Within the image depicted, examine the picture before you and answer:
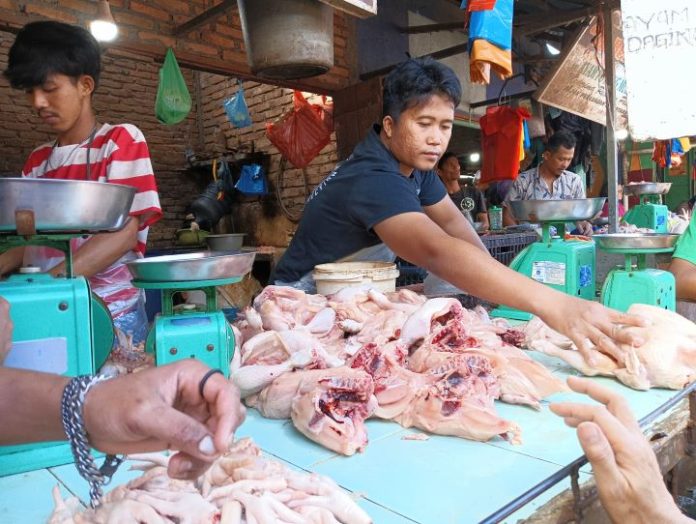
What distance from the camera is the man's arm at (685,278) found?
134 inches

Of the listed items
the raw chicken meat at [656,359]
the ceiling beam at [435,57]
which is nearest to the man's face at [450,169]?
the ceiling beam at [435,57]

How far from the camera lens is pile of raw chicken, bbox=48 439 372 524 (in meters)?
1.18

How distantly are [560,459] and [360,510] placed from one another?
2.19 feet

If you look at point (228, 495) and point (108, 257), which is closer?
point (228, 495)

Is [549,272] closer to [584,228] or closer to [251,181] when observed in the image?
[584,228]

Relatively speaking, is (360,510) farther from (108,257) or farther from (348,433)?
(108,257)

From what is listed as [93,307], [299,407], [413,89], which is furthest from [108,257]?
[413,89]

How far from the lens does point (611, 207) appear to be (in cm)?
434

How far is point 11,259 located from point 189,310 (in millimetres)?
1017

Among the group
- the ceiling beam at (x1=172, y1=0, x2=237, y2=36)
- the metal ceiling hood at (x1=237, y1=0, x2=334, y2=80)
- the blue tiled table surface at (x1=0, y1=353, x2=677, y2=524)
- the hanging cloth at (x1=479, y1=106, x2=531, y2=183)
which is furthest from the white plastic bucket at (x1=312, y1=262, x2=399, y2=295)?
the hanging cloth at (x1=479, y1=106, x2=531, y2=183)

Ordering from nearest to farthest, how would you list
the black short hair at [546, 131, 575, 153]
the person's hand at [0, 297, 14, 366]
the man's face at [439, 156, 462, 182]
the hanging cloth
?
the person's hand at [0, 297, 14, 366] < the black short hair at [546, 131, 575, 153] < the hanging cloth < the man's face at [439, 156, 462, 182]

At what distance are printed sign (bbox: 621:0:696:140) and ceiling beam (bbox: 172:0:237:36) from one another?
11.8 feet

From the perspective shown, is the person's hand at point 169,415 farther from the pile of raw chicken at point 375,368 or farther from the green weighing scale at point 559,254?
the green weighing scale at point 559,254

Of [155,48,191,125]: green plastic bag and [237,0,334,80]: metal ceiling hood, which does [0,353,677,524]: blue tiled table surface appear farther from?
[155,48,191,125]: green plastic bag
